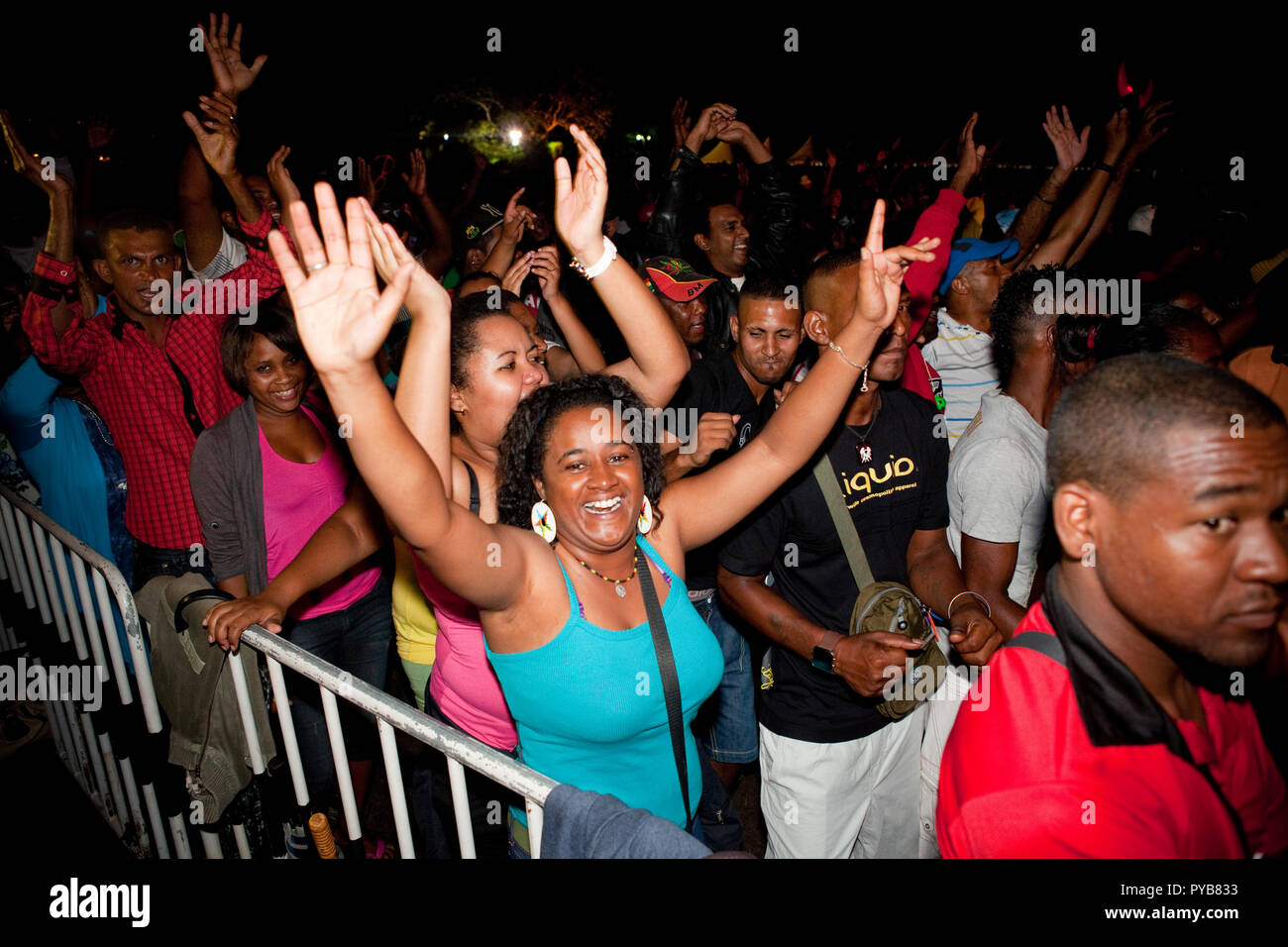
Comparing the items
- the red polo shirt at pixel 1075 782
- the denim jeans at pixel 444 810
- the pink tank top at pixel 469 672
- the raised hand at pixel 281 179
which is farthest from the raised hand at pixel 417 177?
the red polo shirt at pixel 1075 782

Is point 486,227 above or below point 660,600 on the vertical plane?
above

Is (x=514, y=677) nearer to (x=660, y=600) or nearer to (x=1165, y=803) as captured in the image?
(x=660, y=600)

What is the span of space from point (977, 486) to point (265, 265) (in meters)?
3.53

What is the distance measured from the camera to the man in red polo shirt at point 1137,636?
1.35m

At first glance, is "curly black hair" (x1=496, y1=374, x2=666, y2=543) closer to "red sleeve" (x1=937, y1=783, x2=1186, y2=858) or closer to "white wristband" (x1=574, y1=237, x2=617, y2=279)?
"white wristband" (x1=574, y1=237, x2=617, y2=279)

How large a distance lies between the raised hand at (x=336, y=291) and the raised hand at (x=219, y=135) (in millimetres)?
2508

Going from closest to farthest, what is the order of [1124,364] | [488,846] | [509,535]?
1. [1124,364]
2. [509,535]
3. [488,846]

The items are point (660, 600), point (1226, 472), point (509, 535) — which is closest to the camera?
point (1226, 472)

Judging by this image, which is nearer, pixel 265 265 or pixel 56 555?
pixel 56 555

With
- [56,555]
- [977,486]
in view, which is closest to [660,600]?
[977,486]

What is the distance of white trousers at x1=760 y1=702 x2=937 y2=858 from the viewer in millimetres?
2799

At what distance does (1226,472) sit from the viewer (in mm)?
1329

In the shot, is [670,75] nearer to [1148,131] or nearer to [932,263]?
[1148,131]

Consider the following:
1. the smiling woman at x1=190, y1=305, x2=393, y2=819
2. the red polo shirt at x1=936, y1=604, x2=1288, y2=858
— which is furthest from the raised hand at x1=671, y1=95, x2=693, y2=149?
the red polo shirt at x1=936, y1=604, x2=1288, y2=858
